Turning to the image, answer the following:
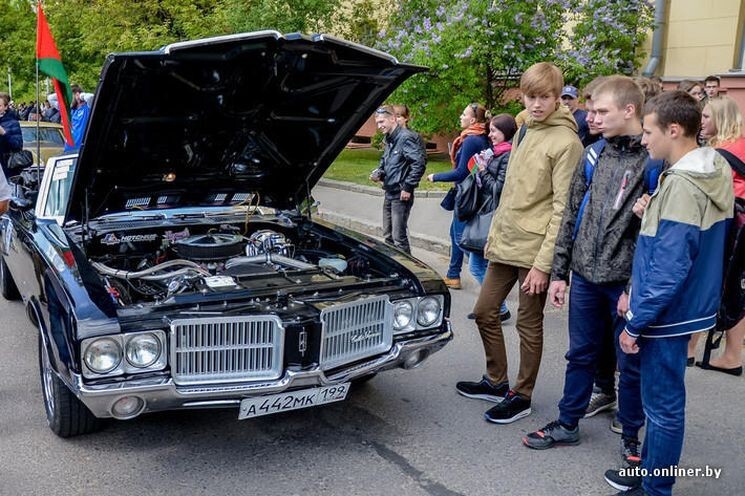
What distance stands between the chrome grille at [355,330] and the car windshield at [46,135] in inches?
404

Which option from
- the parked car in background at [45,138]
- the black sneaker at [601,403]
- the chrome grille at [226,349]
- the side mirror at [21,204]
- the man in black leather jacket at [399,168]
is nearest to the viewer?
the chrome grille at [226,349]

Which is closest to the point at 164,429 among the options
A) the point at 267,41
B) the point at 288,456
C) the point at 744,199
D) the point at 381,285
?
the point at 288,456

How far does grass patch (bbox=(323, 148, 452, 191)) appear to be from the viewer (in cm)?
1312

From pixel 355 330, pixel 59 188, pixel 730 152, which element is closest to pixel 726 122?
pixel 730 152

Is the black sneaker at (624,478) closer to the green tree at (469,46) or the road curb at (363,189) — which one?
the road curb at (363,189)

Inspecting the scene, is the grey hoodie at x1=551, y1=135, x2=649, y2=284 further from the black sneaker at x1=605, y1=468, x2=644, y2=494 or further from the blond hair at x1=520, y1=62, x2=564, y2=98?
the black sneaker at x1=605, y1=468, x2=644, y2=494

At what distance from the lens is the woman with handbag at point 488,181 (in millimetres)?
5355

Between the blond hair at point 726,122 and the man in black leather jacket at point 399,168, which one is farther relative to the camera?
the man in black leather jacket at point 399,168

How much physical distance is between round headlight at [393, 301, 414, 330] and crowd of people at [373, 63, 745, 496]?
54 centimetres

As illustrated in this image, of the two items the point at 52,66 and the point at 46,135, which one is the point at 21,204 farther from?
the point at 46,135

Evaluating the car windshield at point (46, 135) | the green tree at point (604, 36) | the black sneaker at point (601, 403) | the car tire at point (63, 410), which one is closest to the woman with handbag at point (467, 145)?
the black sneaker at point (601, 403)

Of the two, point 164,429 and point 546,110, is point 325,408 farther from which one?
point 546,110

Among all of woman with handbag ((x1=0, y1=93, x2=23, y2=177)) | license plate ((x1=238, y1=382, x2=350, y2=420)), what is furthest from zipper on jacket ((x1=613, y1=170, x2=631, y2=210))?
woman with handbag ((x1=0, y1=93, x2=23, y2=177))

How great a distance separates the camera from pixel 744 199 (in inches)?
173
